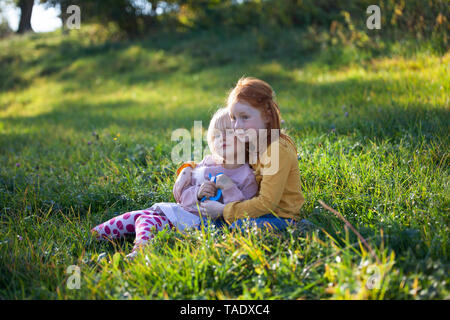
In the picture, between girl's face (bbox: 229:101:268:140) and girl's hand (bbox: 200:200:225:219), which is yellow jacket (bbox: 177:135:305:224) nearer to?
girl's hand (bbox: 200:200:225:219)

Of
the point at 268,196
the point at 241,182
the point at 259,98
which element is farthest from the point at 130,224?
the point at 259,98

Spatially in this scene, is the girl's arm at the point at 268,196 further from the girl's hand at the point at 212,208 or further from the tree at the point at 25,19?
the tree at the point at 25,19

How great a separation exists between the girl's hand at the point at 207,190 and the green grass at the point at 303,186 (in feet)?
1.20

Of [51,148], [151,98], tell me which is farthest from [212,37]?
[51,148]

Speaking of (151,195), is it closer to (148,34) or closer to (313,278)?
(313,278)

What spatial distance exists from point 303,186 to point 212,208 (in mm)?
882

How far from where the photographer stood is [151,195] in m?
3.53

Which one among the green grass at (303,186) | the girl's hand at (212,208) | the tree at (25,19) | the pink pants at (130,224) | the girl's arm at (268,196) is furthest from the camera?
the tree at (25,19)

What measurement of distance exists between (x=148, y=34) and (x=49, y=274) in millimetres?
15891

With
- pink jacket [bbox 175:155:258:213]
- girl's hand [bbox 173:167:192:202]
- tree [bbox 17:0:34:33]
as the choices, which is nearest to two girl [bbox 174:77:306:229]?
pink jacket [bbox 175:155:258:213]

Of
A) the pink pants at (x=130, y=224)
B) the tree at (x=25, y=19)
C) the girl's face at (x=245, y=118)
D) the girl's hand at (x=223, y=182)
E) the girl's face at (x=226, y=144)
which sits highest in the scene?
the tree at (x=25, y=19)

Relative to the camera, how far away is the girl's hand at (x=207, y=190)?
2.82 m

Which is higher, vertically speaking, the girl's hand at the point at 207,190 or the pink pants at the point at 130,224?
the girl's hand at the point at 207,190

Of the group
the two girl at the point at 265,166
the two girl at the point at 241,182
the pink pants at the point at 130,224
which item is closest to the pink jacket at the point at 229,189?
the two girl at the point at 241,182
